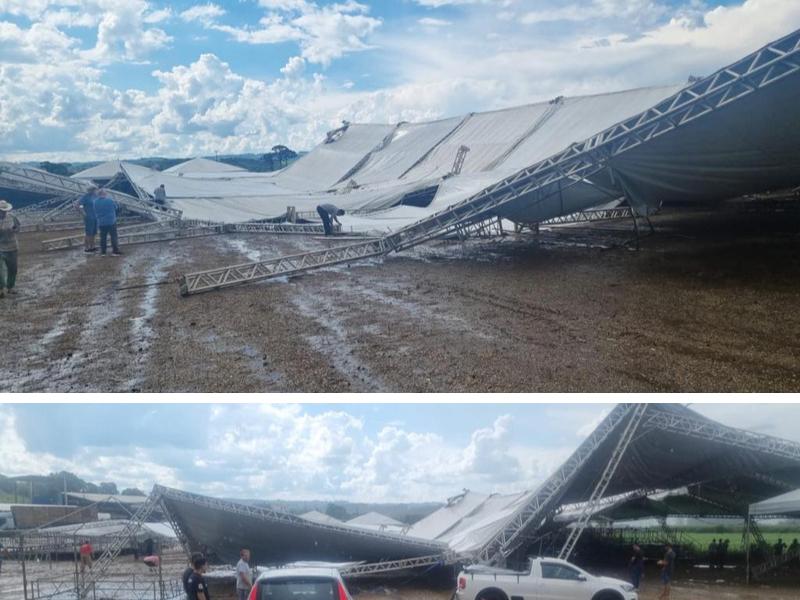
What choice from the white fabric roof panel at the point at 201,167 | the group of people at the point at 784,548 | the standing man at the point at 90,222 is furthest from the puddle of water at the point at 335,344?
the white fabric roof panel at the point at 201,167

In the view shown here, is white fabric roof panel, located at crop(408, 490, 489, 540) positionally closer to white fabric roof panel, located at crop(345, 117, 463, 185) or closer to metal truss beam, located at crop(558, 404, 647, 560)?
metal truss beam, located at crop(558, 404, 647, 560)

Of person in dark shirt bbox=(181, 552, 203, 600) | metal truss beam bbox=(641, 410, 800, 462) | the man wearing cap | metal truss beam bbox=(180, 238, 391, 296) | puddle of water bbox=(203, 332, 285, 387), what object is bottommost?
person in dark shirt bbox=(181, 552, 203, 600)

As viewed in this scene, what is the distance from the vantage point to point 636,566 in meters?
4.67

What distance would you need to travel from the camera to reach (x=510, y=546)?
4797mm

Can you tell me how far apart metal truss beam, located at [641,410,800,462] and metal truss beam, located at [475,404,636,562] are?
41 cm

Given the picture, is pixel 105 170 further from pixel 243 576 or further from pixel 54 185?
pixel 243 576

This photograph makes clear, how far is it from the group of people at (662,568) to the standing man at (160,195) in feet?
43.9

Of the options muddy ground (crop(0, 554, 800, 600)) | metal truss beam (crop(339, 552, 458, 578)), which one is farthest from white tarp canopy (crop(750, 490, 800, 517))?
metal truss beam (crop(339, 552, 458, 578))

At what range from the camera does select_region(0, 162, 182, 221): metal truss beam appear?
1277 cm

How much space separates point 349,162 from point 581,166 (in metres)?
14.6

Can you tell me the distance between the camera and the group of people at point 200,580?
4504 mm

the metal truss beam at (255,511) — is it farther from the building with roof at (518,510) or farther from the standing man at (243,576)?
the standing man at (243,576)

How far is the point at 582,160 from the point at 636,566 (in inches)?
172

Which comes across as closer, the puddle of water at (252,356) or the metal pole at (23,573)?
the puddle of water at (252,356)
